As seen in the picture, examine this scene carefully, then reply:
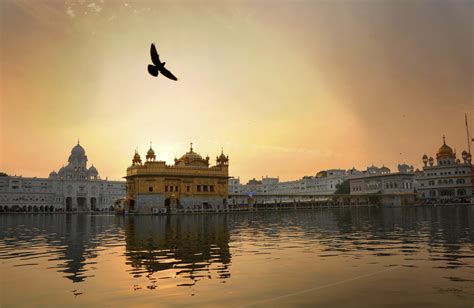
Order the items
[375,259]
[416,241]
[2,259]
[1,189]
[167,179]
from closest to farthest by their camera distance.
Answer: [375,259] → [2,259] → [416,241] → [167,179] → [1,189]

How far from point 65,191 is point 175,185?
56.7 metres

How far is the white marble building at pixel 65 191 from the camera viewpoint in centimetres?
10402

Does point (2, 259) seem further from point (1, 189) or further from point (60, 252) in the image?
point (1, 189)

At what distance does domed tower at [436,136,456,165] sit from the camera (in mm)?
106250

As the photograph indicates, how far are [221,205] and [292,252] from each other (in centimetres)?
5652

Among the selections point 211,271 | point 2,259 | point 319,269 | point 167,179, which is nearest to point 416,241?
point 319,269

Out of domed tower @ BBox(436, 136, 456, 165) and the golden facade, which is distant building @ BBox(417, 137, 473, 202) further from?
the golden facade

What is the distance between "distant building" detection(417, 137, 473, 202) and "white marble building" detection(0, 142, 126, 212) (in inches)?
3157

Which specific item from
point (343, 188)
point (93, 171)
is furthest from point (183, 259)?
point (93, 171)

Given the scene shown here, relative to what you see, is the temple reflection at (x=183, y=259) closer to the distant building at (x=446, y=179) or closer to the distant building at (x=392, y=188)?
the distant building at (x=392, y=188)

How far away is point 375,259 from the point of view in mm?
12672

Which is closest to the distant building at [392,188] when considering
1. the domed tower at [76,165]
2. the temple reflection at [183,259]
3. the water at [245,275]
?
the domed tower at [76,165]

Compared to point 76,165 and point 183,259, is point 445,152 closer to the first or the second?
point 76,165

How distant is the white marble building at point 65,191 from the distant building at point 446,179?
263 feet
